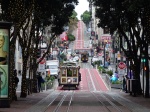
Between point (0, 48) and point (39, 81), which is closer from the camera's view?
point (0, 48)

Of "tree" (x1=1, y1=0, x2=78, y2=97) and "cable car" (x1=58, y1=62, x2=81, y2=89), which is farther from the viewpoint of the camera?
"cable car" (x1=58, y1=62, x2=81, y2=89)

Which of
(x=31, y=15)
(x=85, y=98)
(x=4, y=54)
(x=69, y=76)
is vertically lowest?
(x=85, y=98)

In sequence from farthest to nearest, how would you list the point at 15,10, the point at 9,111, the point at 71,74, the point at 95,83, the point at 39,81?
the point at 95,83 < the point at 71,74 < the point at 39,81 < the point at 15,10 < the point at 9,111

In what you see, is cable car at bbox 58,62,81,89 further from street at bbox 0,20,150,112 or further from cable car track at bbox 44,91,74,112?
cable car track at bbox 44,91,74,112

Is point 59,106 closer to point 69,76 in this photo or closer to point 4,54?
point 4,54

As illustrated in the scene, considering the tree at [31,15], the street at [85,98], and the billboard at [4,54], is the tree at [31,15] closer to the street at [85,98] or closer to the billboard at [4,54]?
the street at [85,98]

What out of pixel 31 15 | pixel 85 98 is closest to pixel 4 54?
pixel 31 15

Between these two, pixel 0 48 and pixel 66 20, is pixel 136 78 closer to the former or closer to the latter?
pixel 66 20

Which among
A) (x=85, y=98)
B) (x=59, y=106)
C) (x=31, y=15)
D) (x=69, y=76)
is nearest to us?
(x=59, y=106)

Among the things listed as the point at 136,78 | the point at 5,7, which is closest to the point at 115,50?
the point at 136,78

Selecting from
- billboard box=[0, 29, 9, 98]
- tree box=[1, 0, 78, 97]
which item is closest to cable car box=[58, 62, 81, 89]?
tree box=[1, 0, 78, 97]

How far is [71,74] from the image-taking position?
6525cm

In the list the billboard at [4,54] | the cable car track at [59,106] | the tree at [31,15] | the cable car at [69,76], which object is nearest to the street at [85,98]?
the cable car track at [59,106]

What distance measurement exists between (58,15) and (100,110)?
626 inches
